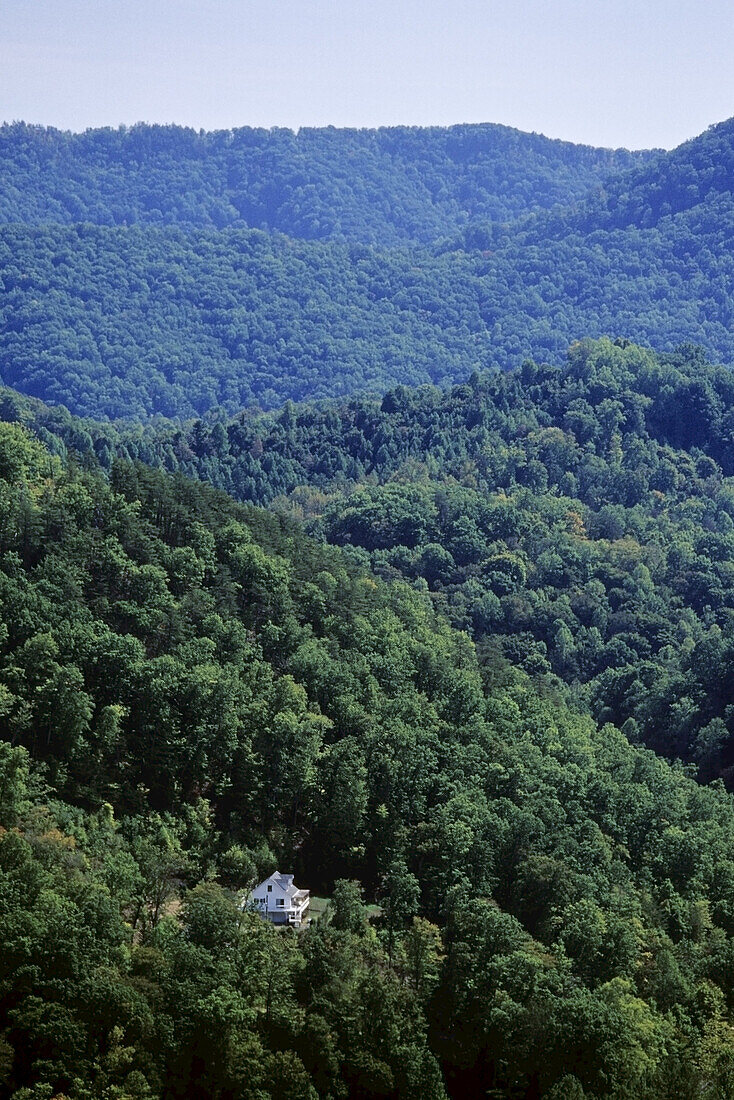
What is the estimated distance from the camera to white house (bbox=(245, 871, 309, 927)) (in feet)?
A: 245

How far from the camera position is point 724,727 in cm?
11206

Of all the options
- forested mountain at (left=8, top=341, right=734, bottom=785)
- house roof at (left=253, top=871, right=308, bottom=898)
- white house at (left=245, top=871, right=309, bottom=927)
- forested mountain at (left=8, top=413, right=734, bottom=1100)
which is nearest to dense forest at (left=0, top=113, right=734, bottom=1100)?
forested mountain at (left=8, top=413, right=734, bottom=1100)

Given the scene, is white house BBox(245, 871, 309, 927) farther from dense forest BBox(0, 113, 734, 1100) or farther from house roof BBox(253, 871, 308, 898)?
dense forest BBox(0, 113, 734, 1100)

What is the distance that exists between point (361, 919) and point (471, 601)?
79.3 m

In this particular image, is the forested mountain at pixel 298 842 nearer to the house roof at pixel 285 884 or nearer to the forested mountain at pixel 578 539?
the house roof at pixel 285 884

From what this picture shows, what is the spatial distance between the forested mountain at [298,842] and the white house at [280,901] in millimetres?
1442

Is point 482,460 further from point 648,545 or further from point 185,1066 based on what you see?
point 185,1066

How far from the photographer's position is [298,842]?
82562mm

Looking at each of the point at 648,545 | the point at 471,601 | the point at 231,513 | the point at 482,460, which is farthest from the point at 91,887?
the point at 482,460

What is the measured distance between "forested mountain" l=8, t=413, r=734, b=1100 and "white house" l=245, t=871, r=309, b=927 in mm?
1442

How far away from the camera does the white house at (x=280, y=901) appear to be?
245 feet

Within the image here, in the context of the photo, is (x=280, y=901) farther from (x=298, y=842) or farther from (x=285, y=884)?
(x=298, y=842)

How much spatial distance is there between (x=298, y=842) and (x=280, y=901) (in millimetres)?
7605

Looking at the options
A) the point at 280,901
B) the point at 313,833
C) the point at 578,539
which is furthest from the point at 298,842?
the point at 578,539
